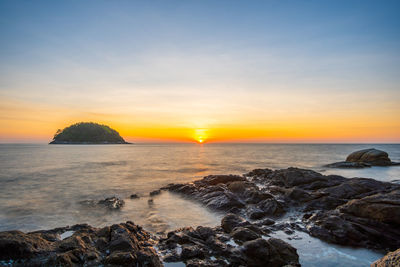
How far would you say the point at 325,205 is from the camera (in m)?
11.2

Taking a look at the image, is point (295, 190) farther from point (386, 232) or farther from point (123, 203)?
point (123, 203)

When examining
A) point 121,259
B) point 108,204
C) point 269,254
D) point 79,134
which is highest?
point 79,134

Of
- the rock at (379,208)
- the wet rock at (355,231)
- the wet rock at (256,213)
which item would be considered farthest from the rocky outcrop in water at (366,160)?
the wet rock at (256,213)

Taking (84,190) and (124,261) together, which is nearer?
(124,261)

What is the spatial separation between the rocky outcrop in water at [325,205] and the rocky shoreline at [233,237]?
0.03m

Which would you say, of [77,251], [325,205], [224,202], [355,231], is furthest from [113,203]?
[355,231]

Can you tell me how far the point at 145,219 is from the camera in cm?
1085

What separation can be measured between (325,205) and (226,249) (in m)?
7.52

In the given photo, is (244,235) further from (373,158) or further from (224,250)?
(373,158)

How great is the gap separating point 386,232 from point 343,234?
1612 millimetres

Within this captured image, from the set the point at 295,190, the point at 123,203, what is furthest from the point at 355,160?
the point at 123,203

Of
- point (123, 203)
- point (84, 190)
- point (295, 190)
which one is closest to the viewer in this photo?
point (295, 190)

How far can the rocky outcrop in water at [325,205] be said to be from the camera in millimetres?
7633

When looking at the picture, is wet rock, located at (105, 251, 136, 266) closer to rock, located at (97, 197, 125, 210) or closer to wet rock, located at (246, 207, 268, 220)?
wet rock, located at (246, 207, 268, 220)
